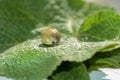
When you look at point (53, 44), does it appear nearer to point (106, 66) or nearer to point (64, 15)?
point (106, 66)

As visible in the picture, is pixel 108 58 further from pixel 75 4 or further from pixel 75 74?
pixel 75 4

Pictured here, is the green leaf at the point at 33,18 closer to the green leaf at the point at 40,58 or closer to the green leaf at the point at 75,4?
the green leaf at the point at 75,4

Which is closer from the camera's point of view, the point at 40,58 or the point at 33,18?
the point at 40,58

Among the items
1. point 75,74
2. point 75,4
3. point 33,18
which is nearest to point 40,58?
point 75,74

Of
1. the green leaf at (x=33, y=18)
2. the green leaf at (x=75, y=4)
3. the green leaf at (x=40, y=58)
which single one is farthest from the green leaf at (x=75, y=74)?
the green leaf at (x=75, y=4)

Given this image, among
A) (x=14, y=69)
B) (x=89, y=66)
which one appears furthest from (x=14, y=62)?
(x=89, y=66)

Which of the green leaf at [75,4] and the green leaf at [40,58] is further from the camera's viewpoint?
the green leaf at [75,4]

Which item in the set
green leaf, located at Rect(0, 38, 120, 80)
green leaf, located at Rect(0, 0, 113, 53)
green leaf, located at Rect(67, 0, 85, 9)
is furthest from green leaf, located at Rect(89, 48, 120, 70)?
green leaf, located at Rect(67, 0, 85, 9)
